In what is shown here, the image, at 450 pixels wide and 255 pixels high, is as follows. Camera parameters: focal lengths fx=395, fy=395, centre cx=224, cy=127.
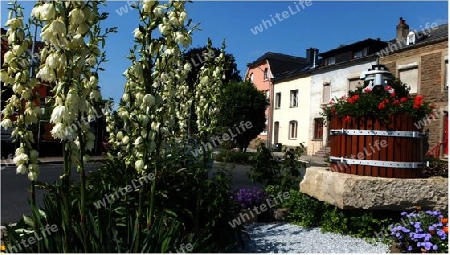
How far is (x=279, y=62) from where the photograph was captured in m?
38.0

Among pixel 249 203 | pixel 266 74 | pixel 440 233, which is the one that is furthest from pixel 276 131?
pixel 440 233

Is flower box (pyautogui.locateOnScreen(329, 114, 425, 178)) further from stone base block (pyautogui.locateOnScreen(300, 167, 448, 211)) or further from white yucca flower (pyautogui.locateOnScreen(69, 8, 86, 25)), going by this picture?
white yucca flower (pyautogui.locateOnScreen(69, 8, 86, 25))

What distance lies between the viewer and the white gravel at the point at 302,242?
178 inches

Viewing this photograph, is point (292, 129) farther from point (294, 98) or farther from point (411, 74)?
point (411, 74)

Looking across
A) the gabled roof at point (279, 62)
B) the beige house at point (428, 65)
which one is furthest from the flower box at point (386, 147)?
the gabled roof at point (279, 62)

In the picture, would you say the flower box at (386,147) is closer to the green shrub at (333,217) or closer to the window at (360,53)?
the green shrub at (333,217)

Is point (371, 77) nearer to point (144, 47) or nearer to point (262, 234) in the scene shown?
point (262, 234)

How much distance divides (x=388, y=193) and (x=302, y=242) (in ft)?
4.01

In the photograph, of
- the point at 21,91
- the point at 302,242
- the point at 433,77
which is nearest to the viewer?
the point at 21,91

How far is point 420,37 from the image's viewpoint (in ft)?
74.9

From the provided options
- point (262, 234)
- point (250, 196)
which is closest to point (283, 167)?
point (250, 196)

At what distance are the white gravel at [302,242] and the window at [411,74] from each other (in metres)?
19.9

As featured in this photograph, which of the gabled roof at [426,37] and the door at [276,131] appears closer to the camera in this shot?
the gabled roof at [426,37]

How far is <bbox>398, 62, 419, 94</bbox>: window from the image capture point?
2236cm
